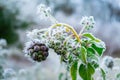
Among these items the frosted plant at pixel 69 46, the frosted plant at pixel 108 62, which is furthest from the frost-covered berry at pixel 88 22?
the frosted plant at pixel 108 62

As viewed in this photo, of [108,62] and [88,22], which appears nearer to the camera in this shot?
[88,22]

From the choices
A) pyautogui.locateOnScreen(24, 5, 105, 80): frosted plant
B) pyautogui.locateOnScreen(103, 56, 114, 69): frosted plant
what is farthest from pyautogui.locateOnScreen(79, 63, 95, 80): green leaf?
pyautogui.locateOnScreen(103, 56, 114, 69): frosted plant

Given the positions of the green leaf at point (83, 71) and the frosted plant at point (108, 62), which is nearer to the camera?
the green leaf at point (83, 71)

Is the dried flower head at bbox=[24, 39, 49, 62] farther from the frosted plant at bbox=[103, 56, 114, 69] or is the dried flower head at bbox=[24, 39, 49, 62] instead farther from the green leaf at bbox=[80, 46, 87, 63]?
the frosted plant at bbox=[103, 56, 114, 69]

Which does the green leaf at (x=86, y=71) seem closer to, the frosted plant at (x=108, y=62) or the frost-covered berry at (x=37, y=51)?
the frost-covered berry at (x=37, y=51)

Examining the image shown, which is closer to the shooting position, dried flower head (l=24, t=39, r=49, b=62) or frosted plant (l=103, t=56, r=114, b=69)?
dried flower head (l=24, t=39, r=49, b=62)

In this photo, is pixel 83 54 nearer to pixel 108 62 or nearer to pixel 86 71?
pixel 86 71

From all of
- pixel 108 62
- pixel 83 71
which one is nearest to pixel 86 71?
pixel 83 71

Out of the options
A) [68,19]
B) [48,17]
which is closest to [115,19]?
[68,19]
